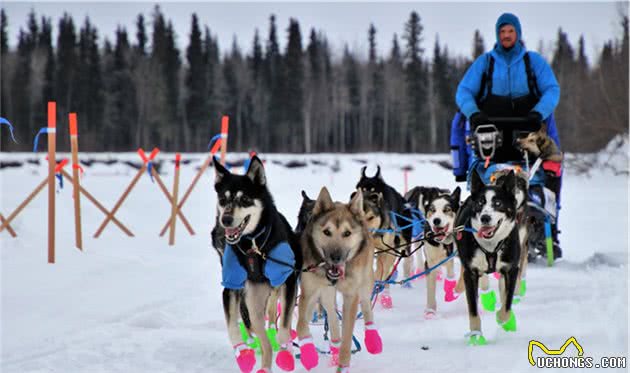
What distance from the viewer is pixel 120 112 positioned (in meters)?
39.8

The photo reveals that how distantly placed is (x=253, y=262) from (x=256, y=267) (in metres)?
0.03

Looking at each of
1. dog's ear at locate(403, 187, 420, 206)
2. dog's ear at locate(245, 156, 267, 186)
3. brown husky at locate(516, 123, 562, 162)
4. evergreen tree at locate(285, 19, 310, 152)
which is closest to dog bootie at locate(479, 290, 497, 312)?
brown husky at locate(516, 123, 562, 162)

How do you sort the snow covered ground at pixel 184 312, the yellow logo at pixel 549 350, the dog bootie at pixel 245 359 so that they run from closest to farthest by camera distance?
the dog bootie at pixel 245 359
the yellow logo at pixel 549 350
the snow covered ground at pixel 184 312

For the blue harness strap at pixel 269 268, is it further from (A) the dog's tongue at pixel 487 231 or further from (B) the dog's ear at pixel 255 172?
(A) the dog's tongue at pixel 487 231

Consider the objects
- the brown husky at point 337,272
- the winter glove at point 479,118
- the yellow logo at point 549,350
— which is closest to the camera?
the brown husky at point 337,272

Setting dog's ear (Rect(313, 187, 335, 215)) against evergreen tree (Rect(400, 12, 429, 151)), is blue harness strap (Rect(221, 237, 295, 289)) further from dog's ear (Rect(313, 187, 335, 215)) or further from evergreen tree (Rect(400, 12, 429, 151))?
evergreen tree (Rect(400, 12, 429, 151))

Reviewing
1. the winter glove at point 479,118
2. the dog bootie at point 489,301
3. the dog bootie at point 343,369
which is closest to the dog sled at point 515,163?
the winter glove at point 479,118

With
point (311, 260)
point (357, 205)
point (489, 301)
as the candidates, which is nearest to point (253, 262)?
point (311, 260)

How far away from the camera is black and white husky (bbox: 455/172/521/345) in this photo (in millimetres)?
3434

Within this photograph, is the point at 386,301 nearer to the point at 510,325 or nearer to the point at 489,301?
the point at 489,301

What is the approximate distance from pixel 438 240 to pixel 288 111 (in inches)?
1411

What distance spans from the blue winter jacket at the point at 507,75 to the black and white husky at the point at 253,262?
2.43m

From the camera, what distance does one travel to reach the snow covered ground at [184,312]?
10.5ft

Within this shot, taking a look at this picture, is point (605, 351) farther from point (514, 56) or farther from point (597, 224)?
point (597, 224)
